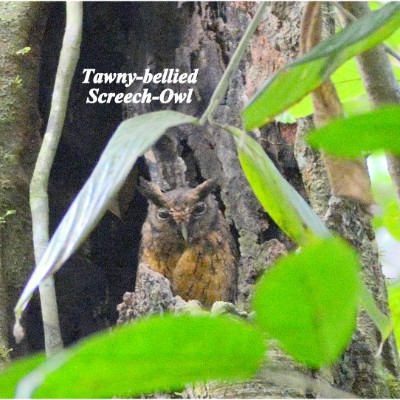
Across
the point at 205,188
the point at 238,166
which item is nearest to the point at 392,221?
the point at 238,166

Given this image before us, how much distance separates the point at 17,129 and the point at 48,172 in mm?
706

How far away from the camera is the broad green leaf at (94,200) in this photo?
1.15ft

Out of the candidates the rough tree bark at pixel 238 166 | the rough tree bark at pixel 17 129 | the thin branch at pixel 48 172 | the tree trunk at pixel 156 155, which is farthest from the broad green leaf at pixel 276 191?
the rough tree bark at pixel 17 129

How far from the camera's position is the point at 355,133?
0.79ft

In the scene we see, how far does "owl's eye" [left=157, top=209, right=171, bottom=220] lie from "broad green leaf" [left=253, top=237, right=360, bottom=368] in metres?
1.81

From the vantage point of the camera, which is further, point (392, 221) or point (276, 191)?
point (392, 221)

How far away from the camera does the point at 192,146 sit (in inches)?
76.0

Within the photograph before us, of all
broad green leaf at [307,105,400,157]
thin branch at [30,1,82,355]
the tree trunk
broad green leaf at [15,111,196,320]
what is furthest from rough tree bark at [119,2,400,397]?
broad green leaf at [307,105,400,157]

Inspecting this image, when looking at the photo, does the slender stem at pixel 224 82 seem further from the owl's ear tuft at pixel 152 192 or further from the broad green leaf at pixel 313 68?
the owl's ear tuft at pixel 152 192

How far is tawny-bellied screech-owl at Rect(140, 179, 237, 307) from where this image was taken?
6.38 feet

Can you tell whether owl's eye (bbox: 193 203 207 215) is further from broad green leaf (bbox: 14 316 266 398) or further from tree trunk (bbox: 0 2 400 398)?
broad green leaf (bbox: 14 316 266 398)

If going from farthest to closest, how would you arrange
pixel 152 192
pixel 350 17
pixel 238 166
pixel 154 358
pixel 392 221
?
pixel 152 192, pixel 238 166, pixel 392 221, pixel 350 17, pixel 154 358

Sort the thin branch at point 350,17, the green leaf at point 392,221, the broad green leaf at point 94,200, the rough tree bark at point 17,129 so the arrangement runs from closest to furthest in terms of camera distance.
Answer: the broad green leaf at point 94,200, the thin branch at point 350,17, the green leaf at point 392,221, the rough tree bark at point 17,129

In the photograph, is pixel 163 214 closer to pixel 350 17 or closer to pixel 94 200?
pixel 350 17
